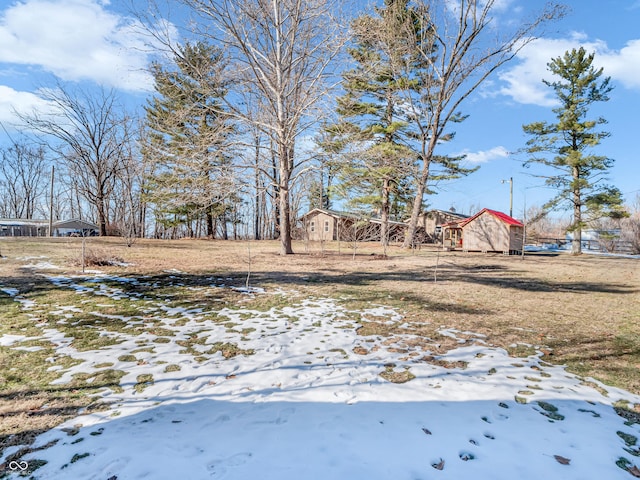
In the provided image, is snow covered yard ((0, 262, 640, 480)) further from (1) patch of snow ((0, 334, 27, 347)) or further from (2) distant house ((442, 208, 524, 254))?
(2) distant house ((442, 208, 524, 254))

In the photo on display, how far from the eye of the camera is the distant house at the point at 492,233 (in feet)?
68.0

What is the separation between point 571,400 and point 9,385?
17.9ft

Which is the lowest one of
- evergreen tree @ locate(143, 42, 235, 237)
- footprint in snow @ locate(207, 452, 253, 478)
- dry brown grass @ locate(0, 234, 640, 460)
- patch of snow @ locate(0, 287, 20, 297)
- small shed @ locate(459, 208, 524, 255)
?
footprint in snow @ locate(207, 452, 253, 478)

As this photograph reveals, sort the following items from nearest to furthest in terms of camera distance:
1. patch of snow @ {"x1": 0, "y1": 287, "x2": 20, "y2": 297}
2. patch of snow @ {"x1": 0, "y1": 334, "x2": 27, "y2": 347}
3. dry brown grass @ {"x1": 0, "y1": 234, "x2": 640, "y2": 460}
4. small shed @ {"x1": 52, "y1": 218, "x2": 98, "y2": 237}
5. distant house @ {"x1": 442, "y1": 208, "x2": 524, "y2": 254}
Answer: patch of snow @ {"x1": 0, "y1": 334, "x2": 27, "y2": 347} < dry brown grass @ {"x1": 0, "y1": 234, "x2": 640, "y2": 460} < patch of snow @ {"x1": 0, "y1": 287, "x2": 20, "y2": 297} < distant house @ {"x1": 442, "y1": 208, "x2": 524, "y2": 254} < small shed @ {"x1": 52, "y1": 218, "x2": 98, "y2": 237}

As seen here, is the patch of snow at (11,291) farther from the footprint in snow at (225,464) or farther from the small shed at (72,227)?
the small shed at (72,227)

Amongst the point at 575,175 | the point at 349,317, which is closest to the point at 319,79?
the point at 349,317

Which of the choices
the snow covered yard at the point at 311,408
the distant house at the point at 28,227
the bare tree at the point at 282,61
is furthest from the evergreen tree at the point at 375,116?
the distant house at the point at 28,227

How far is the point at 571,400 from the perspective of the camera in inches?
121

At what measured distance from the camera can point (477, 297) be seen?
7.45 metres

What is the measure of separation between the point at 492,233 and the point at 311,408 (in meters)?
21.7

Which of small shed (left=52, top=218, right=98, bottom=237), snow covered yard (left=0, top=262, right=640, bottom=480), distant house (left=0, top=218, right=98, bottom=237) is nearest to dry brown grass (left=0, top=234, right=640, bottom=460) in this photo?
snow covered yard (left=0, top=262, right=640, bottom=480)

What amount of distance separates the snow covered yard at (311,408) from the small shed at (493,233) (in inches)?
734

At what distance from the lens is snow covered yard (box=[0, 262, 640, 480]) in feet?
7.26

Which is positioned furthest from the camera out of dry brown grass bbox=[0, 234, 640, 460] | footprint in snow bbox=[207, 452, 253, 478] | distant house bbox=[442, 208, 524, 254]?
distant house bbox=[442, 208, 524, 254]
